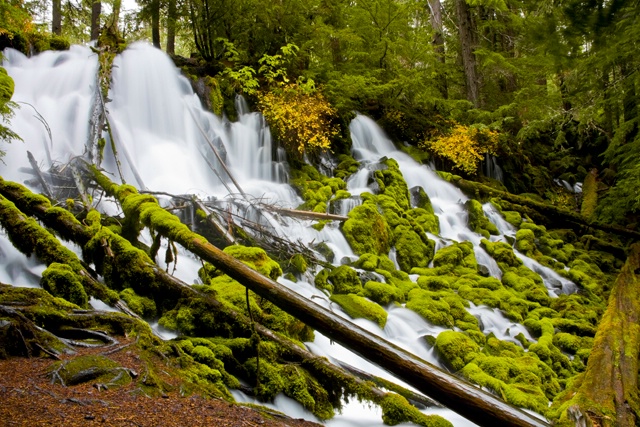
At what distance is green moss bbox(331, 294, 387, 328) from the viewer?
657 centimetres

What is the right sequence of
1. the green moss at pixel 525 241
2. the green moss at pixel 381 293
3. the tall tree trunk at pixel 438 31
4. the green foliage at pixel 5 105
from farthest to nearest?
the tall tree trunk at pixel 438 31 → the green moss at pixel 525 241 → the green moss at pixel 381 293 → the green foliage at pixel 5 105

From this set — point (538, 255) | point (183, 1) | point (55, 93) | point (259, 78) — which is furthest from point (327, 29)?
point (538, 255)

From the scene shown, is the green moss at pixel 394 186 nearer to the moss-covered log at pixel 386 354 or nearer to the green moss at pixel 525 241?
the green moss at pixel 525 241

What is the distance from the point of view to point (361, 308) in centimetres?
666

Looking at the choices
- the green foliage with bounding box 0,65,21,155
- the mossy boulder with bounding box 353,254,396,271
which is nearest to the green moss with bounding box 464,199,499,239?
the mossy boulder with bounding box 353,254,396,271

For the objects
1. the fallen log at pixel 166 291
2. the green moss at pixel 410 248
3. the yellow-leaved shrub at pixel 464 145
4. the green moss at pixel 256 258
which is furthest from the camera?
the yellow-leaved shrub at pixel 464 145

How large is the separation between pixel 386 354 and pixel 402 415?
4.19ft

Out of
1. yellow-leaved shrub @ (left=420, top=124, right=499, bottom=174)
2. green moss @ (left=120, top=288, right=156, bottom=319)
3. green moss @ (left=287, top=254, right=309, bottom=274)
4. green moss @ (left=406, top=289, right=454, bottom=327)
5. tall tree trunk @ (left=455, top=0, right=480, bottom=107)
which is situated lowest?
green moss @ (left=406, top=289, right=454, bottom=327)

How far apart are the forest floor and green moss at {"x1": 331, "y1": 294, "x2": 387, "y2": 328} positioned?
3.35 meters

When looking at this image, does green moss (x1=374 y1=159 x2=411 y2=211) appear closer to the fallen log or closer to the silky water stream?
the silky water stream

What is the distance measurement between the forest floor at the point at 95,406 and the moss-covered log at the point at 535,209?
11946 millimetres

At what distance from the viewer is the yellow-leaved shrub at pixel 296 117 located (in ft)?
37.8

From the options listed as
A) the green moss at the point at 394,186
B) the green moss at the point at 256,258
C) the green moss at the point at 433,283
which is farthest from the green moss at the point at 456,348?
the green moss at the point at 394,186

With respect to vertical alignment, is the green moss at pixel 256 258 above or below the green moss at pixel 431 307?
above
